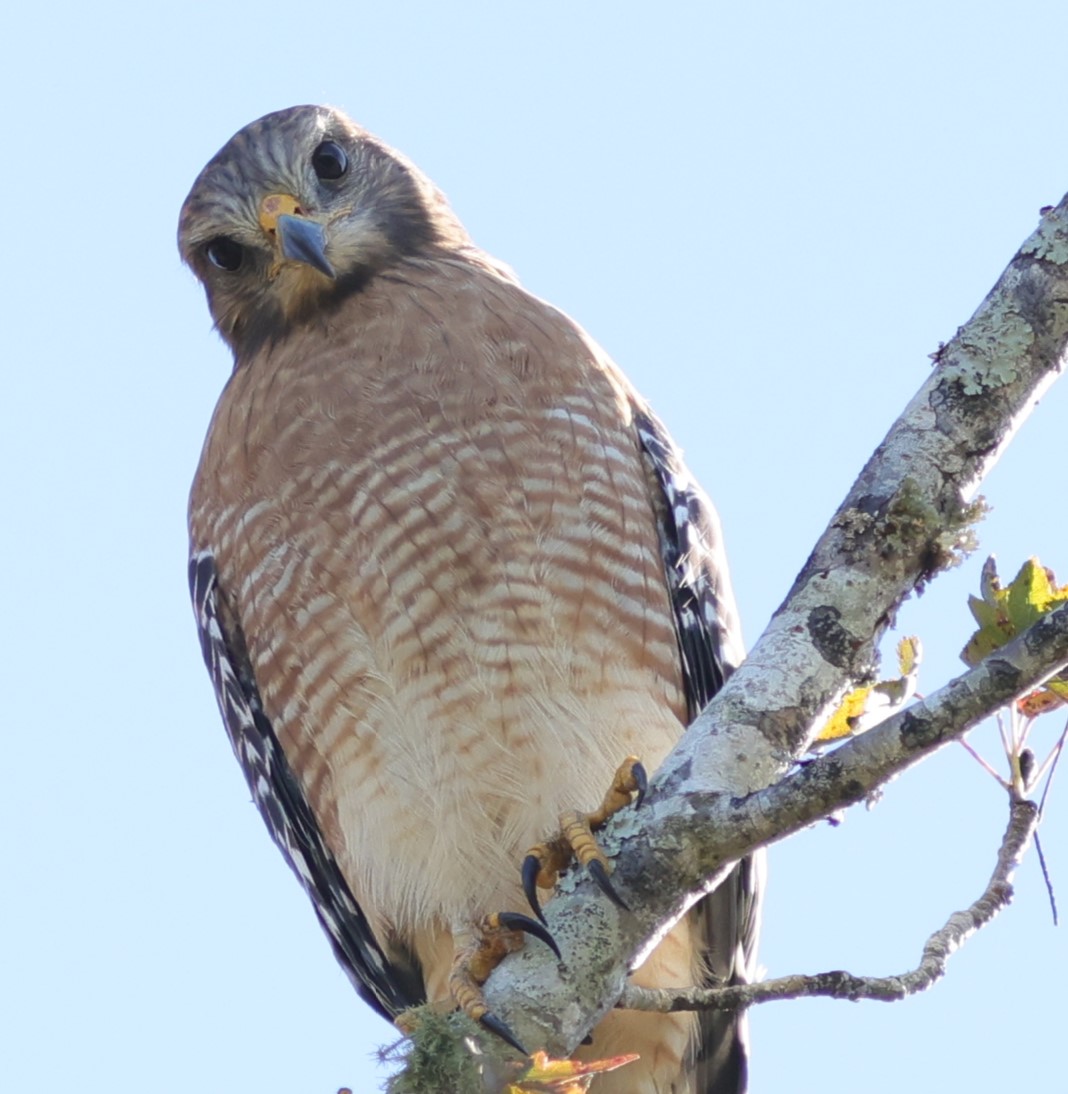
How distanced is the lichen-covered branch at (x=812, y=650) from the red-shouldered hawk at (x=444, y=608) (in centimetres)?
128

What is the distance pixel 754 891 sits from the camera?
539 centimetres

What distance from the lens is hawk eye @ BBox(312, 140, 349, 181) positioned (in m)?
6.53

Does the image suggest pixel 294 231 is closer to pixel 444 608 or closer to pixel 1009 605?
pixel 444 608

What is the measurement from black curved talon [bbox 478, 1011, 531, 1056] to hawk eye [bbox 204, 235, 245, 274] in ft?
11.8

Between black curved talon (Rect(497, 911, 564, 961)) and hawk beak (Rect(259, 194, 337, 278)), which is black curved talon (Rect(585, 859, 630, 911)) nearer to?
black curved talon (Rect(497, 911, 564, 961))

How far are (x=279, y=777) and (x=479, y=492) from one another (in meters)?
1.27

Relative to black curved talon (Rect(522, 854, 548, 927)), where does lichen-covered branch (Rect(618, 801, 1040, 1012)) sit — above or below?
below

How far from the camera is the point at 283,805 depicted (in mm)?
5926

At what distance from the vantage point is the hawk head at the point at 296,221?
6.25 meters

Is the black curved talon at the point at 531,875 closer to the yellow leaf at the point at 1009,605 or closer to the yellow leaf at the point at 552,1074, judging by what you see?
the yellow leaf at the point at 552,1074

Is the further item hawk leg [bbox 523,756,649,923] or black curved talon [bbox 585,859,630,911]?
hawk leg [bbox 523,756,649,923]

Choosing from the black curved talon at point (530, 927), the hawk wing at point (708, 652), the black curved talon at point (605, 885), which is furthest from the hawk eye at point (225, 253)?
the black curved talon at point (605, 885)

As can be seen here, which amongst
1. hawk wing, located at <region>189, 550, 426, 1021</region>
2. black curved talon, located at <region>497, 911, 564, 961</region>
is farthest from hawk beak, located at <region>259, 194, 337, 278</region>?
black curved talon, located at <region>497, 911, 564, 961</region>

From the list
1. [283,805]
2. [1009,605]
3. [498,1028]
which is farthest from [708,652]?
[498,1028]
